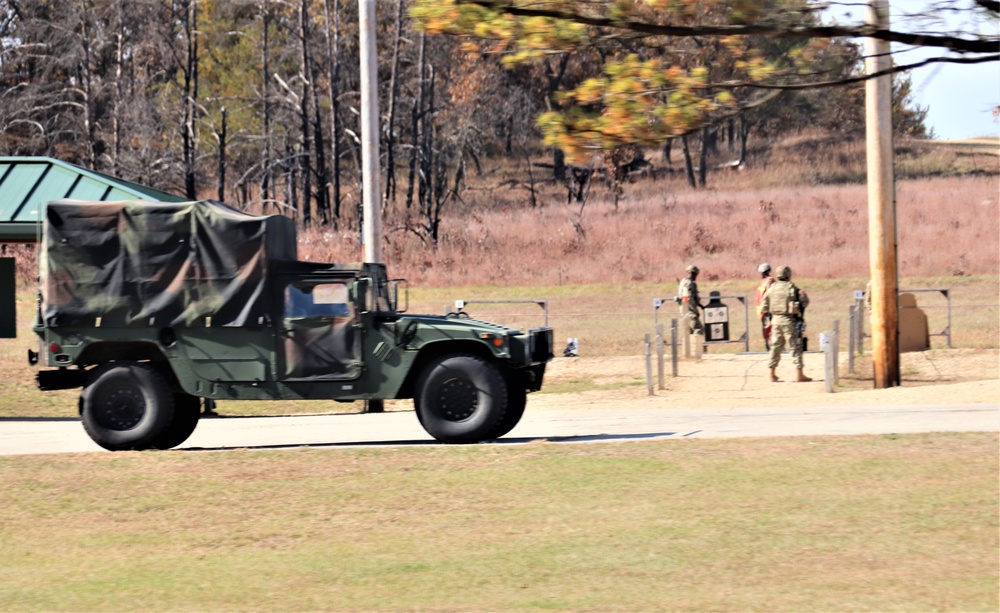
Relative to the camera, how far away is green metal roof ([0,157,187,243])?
749 inches

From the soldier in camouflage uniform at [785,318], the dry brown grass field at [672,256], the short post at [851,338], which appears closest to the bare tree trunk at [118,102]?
the dry brown grass field at [672,256]

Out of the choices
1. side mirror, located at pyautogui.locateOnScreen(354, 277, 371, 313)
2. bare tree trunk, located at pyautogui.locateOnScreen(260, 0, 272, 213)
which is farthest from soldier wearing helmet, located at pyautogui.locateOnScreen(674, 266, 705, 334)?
bare tree trunk, located at pyautogui.locateOnScreen(260, 0, 272, 213)

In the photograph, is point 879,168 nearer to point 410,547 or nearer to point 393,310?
point 393,310

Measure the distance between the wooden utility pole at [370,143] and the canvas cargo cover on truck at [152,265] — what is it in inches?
213

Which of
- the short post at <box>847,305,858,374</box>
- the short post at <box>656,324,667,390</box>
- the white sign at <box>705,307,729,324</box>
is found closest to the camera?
the short post at <box>656,324,667,390</box>

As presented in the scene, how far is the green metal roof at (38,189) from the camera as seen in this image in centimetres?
1902

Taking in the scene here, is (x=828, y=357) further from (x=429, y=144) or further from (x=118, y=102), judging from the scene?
(x=118, y=102)

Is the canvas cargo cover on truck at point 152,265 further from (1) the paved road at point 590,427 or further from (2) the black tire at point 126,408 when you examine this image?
(1) the paved road at point 590,427

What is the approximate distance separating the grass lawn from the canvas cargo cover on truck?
1613 millimetres

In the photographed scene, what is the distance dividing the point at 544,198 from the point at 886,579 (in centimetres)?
6158

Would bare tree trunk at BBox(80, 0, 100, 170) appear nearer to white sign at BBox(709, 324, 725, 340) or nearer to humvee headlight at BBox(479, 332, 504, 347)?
white sign at BBox(709, 324, 725, 340)

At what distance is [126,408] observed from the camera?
13469 millimetres

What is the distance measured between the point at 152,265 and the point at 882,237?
1111cm

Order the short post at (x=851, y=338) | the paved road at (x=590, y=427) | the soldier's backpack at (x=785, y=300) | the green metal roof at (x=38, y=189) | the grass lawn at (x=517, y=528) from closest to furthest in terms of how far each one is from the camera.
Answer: the grass lawn at (x=517, y=528) → the paved road at (x=590, y=427) → the green metal roof at (x=38, y=189) → the soldier's backpack at (x=785, y=300) → the short post at (x=851, y=338)
